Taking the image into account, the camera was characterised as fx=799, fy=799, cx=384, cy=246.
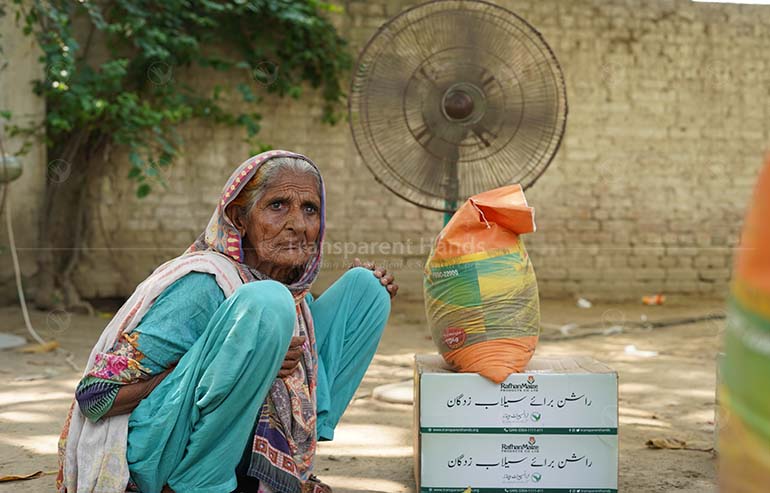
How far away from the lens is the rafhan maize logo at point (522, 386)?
236 cm

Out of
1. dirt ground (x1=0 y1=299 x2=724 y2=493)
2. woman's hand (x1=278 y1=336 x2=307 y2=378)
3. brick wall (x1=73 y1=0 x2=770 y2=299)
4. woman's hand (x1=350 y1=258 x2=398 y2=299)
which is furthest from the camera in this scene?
brick wall (x1=73 y1=0 x2=770 y2=299)

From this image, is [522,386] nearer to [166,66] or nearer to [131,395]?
[131,395]

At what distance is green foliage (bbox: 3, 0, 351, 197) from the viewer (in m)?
6.76

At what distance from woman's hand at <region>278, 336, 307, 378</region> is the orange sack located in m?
0.57

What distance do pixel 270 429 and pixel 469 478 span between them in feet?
2.14

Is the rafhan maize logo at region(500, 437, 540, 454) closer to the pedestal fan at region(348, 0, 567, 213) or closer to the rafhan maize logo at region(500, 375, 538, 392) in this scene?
the rafhan maize logo at region(500, 375, 538, 392)

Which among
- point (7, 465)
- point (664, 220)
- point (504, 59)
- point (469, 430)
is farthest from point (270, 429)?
point (664, 220)

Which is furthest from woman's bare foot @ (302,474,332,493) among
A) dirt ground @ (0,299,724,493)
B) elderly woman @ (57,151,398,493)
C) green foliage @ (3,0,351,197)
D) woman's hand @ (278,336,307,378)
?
green foliage @ (3,0,351,197)

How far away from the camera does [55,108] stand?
6.89 metres

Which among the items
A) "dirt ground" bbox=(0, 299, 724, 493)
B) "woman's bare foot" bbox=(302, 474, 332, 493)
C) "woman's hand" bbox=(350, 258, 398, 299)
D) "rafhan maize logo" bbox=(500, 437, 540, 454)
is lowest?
"dirt ground" bbox=(0, 299, 724, 493)

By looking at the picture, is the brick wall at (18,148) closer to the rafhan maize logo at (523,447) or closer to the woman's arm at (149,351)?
the woman's arm at (149,351)

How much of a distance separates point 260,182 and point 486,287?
760 mm

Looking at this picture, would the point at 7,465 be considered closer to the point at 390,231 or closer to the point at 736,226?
the point at 390,231

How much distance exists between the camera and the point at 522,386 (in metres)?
2.36
